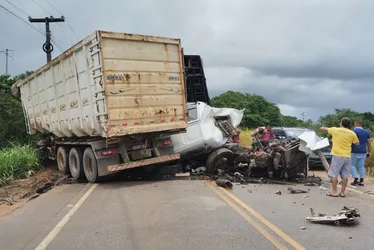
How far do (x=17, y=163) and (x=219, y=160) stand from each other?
7.11 metres

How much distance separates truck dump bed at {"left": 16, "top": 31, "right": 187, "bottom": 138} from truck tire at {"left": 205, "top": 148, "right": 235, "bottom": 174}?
1.20 meters

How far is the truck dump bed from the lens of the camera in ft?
33.4

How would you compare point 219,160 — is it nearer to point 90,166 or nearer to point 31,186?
point 90,166

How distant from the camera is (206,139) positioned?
39.3ft

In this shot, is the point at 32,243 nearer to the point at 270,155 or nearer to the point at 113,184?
the point at 113,184

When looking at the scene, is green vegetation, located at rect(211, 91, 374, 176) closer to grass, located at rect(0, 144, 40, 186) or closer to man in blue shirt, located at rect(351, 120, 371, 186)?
grass, located at rect(0, 144, 40, 186)

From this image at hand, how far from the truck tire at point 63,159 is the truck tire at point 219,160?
15.5 ft

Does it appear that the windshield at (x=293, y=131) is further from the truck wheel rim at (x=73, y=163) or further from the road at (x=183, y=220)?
the truck wheel rim at (x=73, y=163)

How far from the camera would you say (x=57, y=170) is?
1545 cm

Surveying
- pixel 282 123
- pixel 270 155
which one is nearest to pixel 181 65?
pixel 270 155

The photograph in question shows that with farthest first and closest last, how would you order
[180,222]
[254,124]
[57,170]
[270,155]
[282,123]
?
[282,123]
[254,124]
[57,170]
[270,155]
[180,222]

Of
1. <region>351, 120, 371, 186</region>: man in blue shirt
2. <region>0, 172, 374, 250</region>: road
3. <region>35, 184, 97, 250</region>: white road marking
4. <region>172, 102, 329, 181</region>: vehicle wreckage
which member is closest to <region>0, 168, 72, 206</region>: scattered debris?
<region>0, 172, 374, 250</region>: road

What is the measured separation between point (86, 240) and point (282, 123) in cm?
5172

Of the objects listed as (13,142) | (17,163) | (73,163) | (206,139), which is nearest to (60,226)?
(206,139)
